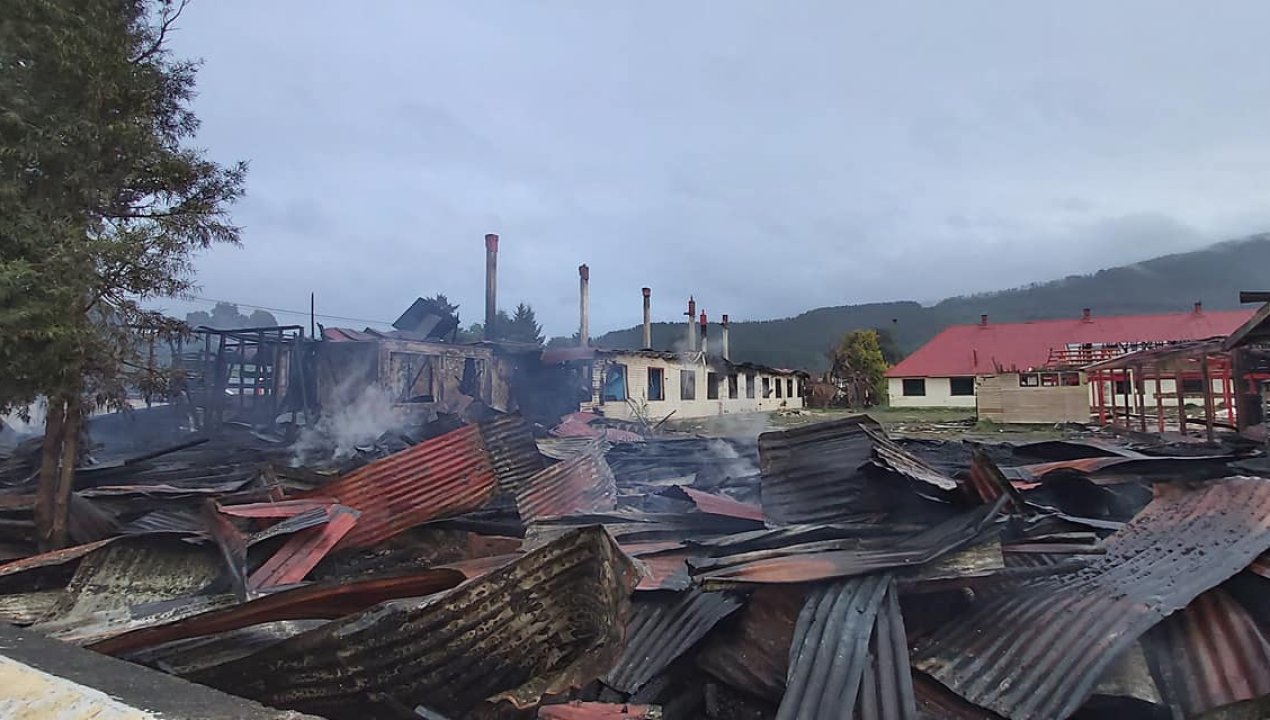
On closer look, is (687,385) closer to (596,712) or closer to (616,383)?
(616,383)

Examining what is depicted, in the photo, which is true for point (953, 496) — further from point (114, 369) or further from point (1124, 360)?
point (1124, 360)

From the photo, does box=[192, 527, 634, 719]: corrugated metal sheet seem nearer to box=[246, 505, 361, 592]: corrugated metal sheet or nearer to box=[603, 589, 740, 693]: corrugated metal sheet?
box=[603, 589, 740, 693]: corrugated metal sheet

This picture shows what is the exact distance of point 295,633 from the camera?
7.32 feet

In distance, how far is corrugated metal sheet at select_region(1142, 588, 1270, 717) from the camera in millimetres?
1981

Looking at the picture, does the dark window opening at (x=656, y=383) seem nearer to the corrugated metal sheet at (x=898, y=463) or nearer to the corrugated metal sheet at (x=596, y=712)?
the corrugated metal sheet at (x=898, y=463)

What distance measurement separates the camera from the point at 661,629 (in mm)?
2719

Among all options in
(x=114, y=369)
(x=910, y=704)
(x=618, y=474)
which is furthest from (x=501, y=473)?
(x=910, y=704)

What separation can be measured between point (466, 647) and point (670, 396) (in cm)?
2135

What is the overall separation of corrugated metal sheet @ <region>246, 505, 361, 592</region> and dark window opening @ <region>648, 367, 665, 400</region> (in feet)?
59.8

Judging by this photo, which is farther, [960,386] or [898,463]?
[960,386]

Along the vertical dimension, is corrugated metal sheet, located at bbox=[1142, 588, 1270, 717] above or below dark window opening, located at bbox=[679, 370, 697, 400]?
below

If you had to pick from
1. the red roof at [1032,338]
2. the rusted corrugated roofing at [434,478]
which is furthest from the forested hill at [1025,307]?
the rusted corrugated roofing at [434,478]

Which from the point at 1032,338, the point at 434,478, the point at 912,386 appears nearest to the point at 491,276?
the point at 434,478

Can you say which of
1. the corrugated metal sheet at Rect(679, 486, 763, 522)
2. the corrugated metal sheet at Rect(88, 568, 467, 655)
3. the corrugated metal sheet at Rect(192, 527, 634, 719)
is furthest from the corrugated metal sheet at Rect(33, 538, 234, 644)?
the corrugated metal sheet at Rect(679, 486, 763, 522)
